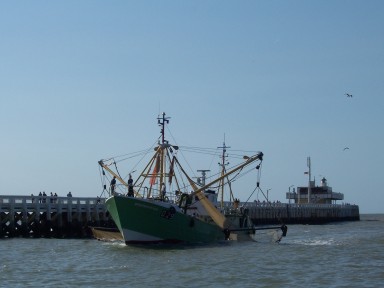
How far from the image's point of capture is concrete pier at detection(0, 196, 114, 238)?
4909 centimetres

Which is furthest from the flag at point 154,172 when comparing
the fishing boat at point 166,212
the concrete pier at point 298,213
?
the concrete pier at point 298,213

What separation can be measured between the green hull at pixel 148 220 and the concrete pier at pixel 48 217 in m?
9.93

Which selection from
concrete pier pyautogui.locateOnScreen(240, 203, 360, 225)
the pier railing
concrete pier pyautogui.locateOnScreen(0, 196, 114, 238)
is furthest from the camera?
concrete pier pyautogui.locateOnScreen(240, 203, 360, 225)

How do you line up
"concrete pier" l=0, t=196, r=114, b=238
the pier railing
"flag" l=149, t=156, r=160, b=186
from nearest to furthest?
"flag" l=149, t=156, r=160, b=186, "concrete pier" l=0, t=196, r=114, b=238, the pier railing

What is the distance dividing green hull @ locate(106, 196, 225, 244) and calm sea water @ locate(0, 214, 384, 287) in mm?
1115

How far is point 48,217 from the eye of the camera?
166 ft

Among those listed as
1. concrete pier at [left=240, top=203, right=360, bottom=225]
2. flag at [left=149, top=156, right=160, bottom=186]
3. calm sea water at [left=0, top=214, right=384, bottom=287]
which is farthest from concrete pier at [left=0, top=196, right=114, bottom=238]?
concrete pier at [left=240, top=203, right=360, bottom=225]

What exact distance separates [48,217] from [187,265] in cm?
2112

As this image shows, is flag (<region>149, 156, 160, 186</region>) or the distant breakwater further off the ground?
flag (<region>149, 156, 160, 186</region>)

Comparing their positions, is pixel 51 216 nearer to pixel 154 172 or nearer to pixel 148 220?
pixel 154 172

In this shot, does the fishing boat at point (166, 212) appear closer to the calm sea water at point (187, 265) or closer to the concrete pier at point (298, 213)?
the calm sea water at point (187, 265)

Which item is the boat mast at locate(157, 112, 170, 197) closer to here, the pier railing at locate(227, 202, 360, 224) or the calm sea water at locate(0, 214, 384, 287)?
the calm sea water at locate(0, 214, 384, 287)

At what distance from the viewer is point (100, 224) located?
54.5 metres

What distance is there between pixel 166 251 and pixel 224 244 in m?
6.38
